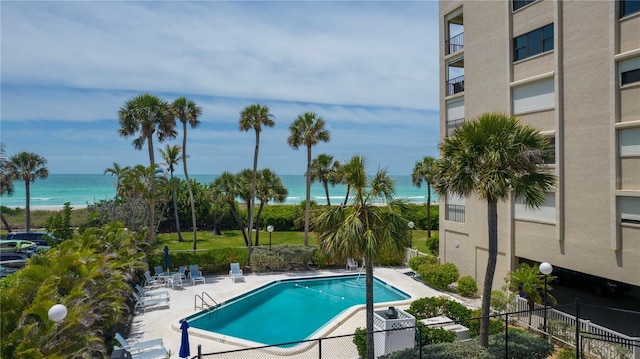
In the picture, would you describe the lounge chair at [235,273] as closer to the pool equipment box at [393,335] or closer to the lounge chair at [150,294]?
the lounge chair at [150,294]

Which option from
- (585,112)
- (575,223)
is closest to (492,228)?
(575,223)

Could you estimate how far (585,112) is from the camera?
1395cm

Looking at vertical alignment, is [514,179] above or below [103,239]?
above

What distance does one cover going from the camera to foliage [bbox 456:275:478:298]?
1891 cm

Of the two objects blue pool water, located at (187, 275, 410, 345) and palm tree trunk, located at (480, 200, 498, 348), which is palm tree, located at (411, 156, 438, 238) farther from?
palm tree trunk, located at (480, 200, 498, 348)

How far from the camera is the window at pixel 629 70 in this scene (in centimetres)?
1245

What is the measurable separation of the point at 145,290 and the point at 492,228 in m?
17.0

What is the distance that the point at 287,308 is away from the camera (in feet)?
63.7

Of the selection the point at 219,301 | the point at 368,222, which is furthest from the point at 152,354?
the point at 368,222

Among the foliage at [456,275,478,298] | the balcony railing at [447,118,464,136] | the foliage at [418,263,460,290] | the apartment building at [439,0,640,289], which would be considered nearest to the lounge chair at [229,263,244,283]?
the foliage at [418,263,460,290]

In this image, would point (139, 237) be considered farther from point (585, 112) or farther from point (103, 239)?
point (585, 112)

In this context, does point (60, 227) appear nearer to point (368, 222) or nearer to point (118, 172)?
point (118, 172)

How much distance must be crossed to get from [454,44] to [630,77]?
1018cm

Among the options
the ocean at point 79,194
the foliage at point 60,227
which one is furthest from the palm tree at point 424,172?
the ocean at point 79,194
